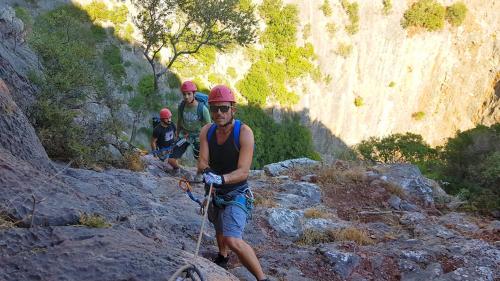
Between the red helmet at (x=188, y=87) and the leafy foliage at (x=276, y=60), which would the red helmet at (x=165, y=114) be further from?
the leafy foliage at (x=276, y=60)

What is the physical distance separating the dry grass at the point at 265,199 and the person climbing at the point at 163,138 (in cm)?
186

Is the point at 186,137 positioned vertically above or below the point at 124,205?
above

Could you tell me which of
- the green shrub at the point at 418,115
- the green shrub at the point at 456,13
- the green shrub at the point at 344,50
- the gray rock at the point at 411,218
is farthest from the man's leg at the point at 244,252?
the green shrub at the point at 456,13

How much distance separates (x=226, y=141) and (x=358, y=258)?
3197 millimetres

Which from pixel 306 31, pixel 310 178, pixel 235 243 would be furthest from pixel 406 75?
pixel 235 243

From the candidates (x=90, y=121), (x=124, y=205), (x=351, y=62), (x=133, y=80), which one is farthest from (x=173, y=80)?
(x=124, y=205)

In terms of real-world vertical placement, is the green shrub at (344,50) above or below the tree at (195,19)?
above

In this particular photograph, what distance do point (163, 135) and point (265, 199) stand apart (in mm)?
2637

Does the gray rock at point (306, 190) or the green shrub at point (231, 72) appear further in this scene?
the green shrub at point (231, 72)

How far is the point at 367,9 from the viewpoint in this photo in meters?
35.0

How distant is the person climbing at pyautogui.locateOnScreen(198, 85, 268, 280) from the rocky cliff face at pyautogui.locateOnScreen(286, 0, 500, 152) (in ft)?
97.4

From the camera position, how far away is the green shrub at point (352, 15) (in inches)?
1339

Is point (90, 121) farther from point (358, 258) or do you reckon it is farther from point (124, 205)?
point (358, 258)

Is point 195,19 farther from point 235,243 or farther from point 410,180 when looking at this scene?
point 235,243
